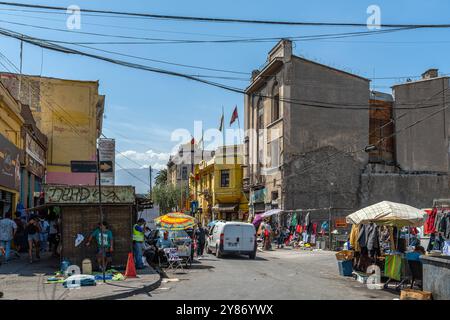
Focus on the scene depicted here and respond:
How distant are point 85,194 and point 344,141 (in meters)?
26.6

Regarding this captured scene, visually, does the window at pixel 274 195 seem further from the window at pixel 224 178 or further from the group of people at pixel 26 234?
the group of people at pixel 26 234

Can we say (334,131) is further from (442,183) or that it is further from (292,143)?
(442,183)

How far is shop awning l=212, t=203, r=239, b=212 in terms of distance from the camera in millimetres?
52969

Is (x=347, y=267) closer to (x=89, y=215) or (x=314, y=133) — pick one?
(x=89, y=215)

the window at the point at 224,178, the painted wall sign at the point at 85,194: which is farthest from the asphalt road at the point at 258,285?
the window at the point at 224,178

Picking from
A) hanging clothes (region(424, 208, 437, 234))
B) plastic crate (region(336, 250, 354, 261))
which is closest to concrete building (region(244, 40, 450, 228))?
hanging clothes (region(424, 208, 437, 234))

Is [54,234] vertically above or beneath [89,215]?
beneath

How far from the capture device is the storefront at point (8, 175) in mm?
20188

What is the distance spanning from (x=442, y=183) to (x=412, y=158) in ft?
9.54

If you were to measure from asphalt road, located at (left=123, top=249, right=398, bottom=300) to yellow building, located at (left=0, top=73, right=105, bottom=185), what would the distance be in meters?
19.4

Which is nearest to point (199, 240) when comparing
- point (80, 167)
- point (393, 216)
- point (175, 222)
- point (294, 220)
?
point (175, 222)

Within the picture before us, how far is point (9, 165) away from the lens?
21531 mm

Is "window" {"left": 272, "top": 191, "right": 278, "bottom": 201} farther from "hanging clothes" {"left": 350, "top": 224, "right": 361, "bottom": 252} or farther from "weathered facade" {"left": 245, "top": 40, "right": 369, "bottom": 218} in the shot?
"hanging clothes" {"left": 350, "top": 224, "right": 361, "bottom": 252}
